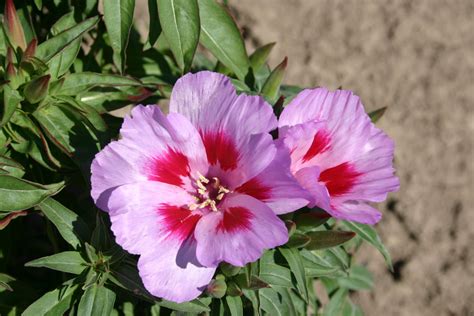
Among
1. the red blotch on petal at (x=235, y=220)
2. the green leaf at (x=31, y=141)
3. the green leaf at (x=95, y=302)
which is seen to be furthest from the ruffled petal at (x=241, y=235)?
the green leaf at (x=31, y=141)

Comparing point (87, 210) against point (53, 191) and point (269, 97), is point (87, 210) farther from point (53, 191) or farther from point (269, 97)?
point (269, 97)

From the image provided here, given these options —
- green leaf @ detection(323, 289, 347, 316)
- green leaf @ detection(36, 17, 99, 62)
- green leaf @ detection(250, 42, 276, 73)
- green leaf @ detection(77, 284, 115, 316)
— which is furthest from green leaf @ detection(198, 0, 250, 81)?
green leaf @ detection(323, 289, 347, 316)

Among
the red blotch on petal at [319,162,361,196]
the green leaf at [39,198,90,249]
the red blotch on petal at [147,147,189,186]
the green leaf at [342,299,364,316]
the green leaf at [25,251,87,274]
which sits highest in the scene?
the red blotch on petal at [319,162,361,196]

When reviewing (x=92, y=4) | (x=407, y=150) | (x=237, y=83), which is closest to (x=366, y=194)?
(x=237, y=83)

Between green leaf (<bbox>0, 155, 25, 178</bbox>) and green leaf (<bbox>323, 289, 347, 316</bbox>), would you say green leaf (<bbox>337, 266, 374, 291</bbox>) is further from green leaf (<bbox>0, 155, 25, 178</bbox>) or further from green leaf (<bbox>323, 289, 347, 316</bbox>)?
green leaf (<bbox>0, 155, 25, 178</bbox>)

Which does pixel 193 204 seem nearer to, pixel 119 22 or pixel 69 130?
pixel 69 130

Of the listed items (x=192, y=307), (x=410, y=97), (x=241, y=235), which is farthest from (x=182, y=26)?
(x=410, y=97)

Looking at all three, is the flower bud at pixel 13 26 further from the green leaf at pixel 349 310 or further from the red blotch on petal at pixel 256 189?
the green leaf at pixel 349 310
